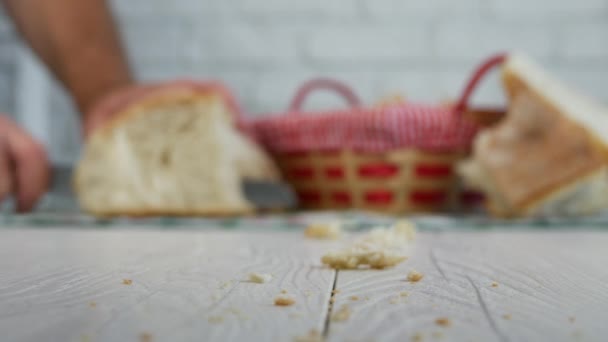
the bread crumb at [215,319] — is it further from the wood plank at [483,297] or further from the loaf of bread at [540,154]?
the loaf of bread at [540,154]

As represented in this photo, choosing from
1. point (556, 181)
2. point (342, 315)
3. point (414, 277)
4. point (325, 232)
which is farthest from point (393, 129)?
point (342, 315)

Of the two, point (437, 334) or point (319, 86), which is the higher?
point (319, 86)

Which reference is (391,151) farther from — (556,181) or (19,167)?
(19,167)

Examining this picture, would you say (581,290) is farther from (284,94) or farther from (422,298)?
(284,94)

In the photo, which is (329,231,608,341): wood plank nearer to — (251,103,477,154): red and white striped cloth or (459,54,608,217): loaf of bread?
(459,54,608,217): loaf of bread

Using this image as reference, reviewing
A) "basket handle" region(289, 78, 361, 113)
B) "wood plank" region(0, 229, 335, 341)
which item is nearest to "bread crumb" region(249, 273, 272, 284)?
"wood plank" region(0, 229, 335, 341)

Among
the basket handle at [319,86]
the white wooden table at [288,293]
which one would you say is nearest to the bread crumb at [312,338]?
the white wooden table at [288,293]

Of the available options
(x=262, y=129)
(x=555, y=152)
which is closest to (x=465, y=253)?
(x=555, y=152)

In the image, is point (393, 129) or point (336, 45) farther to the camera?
point (336, 45)
